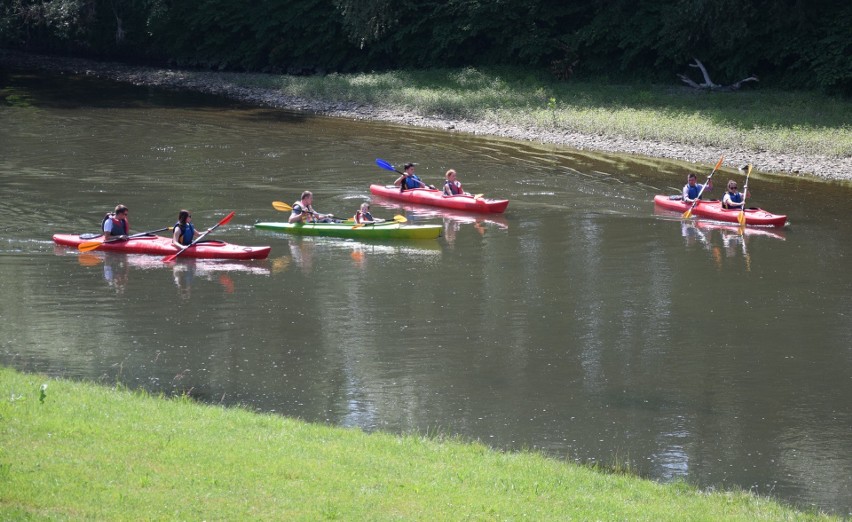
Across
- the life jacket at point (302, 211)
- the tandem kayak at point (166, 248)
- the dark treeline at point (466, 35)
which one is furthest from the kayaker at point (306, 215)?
Result: the dark treeline at point (466, 35)

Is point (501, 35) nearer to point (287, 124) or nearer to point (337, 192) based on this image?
point (287, 124)

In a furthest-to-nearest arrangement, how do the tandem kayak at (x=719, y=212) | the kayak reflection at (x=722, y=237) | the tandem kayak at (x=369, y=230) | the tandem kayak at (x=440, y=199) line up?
the tandem kayak at (x=440, y=199) < the tandem kayak at (x=719, y=212) < the tandem kayak at (x=369, y=230) < the kayak reflection at (x=722, y=237)

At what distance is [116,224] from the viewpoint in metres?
17.9

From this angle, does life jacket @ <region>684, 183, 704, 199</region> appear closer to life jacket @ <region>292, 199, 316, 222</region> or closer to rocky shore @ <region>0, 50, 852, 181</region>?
rocky shore @ <region>0, 50, 852, 181</region>

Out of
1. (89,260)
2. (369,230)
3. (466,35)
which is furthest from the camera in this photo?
(466,35)

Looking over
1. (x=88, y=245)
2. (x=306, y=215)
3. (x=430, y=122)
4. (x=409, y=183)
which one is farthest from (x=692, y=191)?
(x=430, y=122)

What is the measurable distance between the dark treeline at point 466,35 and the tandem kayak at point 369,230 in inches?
637

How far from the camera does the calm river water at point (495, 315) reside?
1090 centimetres

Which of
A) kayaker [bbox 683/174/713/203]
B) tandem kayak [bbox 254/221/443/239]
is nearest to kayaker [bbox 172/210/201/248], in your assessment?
tandem kayak [bbox 254/221/443/239]

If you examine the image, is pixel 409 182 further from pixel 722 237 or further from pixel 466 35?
pixel 466 35

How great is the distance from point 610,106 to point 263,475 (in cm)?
Answer: 2731

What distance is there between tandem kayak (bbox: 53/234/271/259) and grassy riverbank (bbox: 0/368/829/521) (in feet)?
25.8

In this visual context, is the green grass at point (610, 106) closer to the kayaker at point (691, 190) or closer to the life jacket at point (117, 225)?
the kayaker at point (691, 190)

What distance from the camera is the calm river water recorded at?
429 inches
